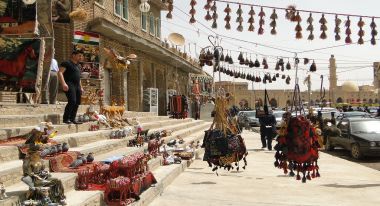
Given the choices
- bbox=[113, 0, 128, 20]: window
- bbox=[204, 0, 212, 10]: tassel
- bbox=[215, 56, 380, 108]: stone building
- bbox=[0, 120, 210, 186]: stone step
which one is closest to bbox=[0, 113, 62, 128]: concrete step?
bbox=[0, 120, 210, 186]: stone step

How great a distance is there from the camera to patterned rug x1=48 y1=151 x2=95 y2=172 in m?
6.25

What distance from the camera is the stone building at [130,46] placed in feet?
54.3

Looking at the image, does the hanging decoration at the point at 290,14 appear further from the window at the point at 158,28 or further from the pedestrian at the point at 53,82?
the window at the point at 158,28

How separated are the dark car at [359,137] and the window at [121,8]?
11.0 m

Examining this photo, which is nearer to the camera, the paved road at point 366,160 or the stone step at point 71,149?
the stone step at point 71,149

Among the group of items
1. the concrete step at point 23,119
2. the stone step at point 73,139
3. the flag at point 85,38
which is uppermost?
the flag at point 85,38

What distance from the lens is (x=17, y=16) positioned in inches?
291

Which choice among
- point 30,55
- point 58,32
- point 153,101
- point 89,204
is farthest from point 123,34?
point 89,204

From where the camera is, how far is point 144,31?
83.0 ft

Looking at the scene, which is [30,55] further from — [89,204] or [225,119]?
[225,119]

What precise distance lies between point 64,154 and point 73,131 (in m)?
2.59

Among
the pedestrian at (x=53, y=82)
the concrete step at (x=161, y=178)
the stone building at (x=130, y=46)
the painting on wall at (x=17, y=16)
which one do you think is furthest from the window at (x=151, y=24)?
the painting on wall at (x=17, y=16)

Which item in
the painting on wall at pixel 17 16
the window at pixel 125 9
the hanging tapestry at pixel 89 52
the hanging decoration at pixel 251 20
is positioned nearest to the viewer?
the painting on wall at pixel 17 16

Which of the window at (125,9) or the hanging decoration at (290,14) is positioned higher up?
the window at (125,9)
